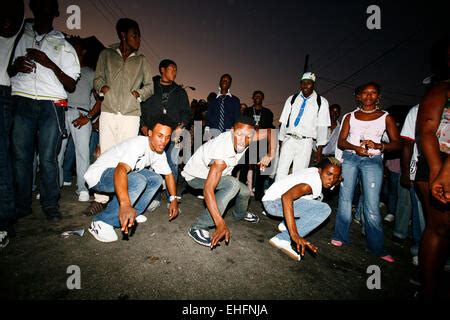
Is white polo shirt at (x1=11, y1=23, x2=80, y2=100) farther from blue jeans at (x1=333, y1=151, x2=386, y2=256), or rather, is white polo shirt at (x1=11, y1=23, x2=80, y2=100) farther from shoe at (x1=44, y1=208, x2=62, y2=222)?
blue jeans at (x1=333, y1=151, x2=386, y2=256)

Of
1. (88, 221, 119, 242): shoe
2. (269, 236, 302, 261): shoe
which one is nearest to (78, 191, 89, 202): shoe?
(88, 221, 119, 242): shoe

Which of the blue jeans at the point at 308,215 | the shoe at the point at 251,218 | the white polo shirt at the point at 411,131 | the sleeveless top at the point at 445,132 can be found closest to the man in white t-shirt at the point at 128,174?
the shoe at the point at 251,218

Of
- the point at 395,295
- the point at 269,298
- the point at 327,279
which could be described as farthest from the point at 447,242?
the point at 269,298

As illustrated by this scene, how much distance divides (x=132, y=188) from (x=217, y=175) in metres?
1.00

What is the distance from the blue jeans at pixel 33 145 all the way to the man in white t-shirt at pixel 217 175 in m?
1.67

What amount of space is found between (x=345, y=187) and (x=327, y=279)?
1262mm

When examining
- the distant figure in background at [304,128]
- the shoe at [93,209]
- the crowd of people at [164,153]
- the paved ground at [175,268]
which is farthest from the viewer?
the distant figure in background at [304,128]

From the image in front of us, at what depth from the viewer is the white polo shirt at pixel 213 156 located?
2.76 metres

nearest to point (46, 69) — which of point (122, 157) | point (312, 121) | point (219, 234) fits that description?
point (122, 157)

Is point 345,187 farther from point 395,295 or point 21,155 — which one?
point 21,155

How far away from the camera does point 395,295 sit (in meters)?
2.21

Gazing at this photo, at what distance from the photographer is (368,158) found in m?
2.92

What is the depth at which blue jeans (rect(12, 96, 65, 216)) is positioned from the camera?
2639 mm

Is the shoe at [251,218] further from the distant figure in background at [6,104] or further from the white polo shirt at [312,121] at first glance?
the distant figure in background at [6,104]
